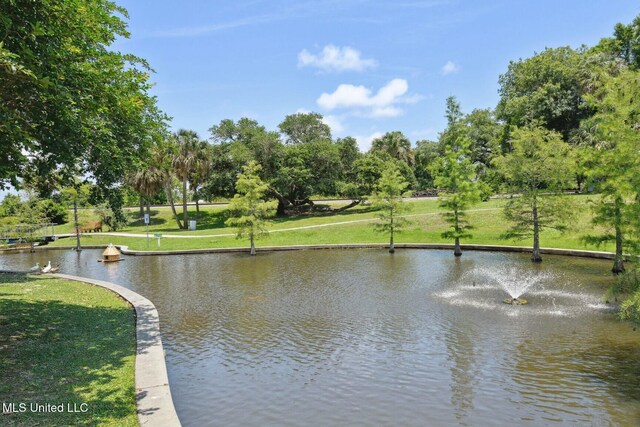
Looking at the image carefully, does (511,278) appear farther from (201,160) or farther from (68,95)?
(201,160)

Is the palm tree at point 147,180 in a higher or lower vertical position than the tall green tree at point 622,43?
lower

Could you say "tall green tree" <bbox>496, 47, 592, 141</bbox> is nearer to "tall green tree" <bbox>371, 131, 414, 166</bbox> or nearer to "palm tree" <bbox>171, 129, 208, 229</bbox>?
"tall green tree" <bbox>371, 131, 414, 166</bbox>

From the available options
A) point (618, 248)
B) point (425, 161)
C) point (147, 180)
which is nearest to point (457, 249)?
point (618, 248)

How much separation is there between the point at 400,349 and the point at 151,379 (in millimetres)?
6220

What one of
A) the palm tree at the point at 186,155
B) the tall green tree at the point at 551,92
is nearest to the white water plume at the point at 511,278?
the tall green tree at the point at 551,92

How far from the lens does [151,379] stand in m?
8.33

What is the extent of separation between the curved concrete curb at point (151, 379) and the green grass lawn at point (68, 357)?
0.52 feet

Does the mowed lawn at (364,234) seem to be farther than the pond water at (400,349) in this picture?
Yes

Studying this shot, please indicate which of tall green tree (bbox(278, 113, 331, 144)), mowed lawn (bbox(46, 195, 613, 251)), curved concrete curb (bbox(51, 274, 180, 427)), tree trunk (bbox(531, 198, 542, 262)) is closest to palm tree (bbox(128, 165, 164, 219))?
mowed lawn (bbox(46, 195, 613, 251))

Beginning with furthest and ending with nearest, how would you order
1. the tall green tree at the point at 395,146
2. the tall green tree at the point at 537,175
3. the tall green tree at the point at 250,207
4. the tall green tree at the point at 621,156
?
the tall green tree at the point at 395,146, the tall green tree at the point at 250,207, the tall green tree at the point at 537,175, the tall green tree at the point at 621,156

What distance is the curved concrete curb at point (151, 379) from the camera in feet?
22.3

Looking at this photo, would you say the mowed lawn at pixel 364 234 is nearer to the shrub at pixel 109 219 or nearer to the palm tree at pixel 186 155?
the shrub at pixel 109 219

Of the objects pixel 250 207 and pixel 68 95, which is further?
pixel 250 207

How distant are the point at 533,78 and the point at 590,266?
1566 inches
